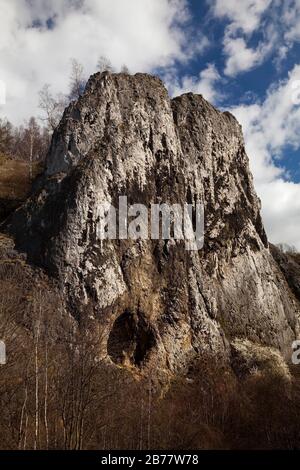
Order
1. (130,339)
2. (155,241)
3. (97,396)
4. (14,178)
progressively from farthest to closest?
(14,178) < (155,241) < (130,339) < (97,396)

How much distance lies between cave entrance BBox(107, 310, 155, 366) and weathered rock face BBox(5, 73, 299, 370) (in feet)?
0.24

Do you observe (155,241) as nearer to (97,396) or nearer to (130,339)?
(130,339)

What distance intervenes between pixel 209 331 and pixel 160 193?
12099 millimetres

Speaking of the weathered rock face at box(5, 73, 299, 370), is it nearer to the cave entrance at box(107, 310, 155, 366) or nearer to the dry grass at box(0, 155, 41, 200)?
the cave entrance at box(107, 310, 155, 366)

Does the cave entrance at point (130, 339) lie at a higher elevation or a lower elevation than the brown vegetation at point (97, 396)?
higher

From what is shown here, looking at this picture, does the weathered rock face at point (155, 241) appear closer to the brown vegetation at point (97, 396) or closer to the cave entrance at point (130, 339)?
the cave entrance at point (130, 339)

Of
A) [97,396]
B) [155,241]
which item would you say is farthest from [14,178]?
[97,396]

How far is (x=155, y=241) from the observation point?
123 feet

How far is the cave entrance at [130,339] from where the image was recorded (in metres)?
32.1

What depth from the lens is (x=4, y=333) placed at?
2200 centimetres

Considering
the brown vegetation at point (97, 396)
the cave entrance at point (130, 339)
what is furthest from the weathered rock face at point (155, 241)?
the brown vegetation at point (97, 396)

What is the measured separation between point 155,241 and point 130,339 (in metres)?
8.43

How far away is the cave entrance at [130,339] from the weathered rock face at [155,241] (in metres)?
0.07
